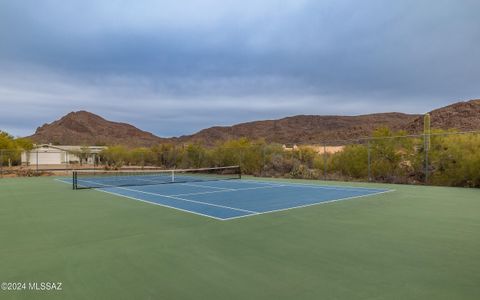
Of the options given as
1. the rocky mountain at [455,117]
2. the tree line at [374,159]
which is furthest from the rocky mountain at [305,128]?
the tree line at [374,159]

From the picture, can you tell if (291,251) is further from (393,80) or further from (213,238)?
(393,80)

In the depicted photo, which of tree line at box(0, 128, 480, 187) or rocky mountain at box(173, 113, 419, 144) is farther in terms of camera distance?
rocky mountain at box(173, 113, 419, 144)

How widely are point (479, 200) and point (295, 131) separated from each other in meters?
59.2

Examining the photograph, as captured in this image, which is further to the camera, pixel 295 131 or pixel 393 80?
pixel 295 131

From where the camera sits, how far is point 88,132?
266ft

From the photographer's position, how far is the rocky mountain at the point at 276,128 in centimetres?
4247

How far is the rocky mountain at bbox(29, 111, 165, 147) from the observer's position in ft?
243

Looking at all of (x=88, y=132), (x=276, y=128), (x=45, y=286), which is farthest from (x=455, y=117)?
(x=88, y=132)

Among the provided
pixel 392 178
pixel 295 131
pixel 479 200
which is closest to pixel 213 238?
pixel 479 200

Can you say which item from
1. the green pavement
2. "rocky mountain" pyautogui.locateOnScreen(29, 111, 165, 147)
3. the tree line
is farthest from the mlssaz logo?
"rocky mountain" pyautogui.locateOnScreen(29, 111, 165, 147)

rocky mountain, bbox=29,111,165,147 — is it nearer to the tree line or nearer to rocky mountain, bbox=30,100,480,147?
rocky mountain, bbox=30,100,480,147

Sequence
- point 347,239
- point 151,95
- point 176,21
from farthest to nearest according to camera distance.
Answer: point 151,95, point 176,21, point 347,239

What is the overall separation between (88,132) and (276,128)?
42.4 m

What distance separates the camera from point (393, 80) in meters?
26.4
